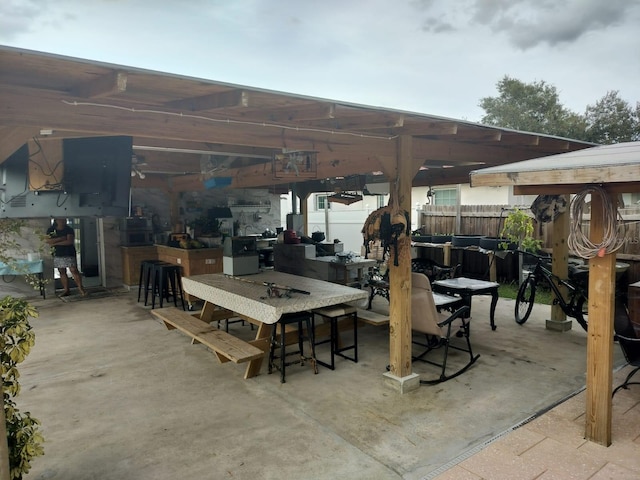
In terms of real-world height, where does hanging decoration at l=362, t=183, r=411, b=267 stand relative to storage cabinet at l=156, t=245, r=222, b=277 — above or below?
above

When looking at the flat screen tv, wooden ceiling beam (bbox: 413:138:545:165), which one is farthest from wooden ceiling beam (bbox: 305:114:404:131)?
the flat screen tv

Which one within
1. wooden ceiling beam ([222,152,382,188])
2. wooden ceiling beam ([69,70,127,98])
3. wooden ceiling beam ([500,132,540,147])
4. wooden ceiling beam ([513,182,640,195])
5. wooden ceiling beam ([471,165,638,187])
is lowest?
wooden ceiling beam ([513,182,640,195])

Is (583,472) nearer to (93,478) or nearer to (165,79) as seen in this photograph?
(93,478)

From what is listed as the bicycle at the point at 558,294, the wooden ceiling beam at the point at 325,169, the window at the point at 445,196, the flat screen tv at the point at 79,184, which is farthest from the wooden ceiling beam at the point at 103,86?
the window at the point at 445,196

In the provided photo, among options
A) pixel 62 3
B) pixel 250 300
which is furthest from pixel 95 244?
pixel 250 300

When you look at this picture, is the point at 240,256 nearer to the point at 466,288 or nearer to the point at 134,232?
the point at 466,288

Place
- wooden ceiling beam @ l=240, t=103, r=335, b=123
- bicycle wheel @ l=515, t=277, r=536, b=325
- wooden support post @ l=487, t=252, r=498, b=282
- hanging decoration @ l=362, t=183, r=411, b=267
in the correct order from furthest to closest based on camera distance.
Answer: wooden support post @ l=487, t=252, r=498, b=282, bicycle wheel @ l=515, t=277, r=536, b=325, hanging decoration @ l=362, t=183, r=411, b=267, wooden ceiling beam @ l=240, t=103, r=335, b=123

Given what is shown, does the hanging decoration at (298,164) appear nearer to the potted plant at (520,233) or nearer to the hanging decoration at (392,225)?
the hanging decoration at (392,225)

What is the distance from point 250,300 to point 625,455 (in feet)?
9.69

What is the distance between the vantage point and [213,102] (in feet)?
8.15

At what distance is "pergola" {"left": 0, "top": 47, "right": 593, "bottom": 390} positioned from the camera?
6.90 ft

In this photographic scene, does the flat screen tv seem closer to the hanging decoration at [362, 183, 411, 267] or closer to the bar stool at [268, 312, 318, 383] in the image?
the bar stool at [268, 312, 318, 383]

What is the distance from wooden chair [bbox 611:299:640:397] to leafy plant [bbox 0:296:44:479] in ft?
12.6

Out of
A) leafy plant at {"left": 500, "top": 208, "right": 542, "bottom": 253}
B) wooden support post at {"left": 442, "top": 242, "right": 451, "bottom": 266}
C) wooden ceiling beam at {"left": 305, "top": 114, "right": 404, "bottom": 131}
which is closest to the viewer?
wooden ceiling beam at {"left": 305, "top": 114, "right": 404, "bottom": 131}
